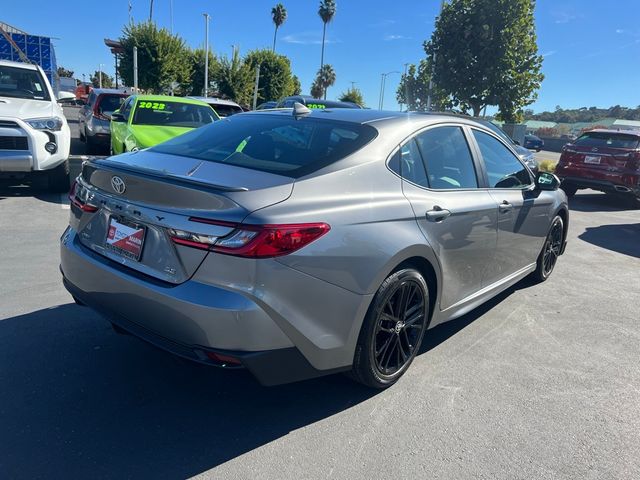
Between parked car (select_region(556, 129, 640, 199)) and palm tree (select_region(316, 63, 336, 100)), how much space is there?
65264 millimetres

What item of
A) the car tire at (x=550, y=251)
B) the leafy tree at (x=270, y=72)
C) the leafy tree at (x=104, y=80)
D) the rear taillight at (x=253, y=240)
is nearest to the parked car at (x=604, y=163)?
the car tire at (x=550, y=251)

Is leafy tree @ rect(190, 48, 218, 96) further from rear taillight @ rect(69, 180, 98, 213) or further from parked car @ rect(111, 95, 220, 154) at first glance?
rear taillight @ rect(69, 180, 98, 213)

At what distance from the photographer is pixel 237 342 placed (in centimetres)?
224

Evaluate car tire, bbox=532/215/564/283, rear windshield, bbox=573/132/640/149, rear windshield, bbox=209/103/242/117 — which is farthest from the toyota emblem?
rear windshield, bbox=573/132/640/149

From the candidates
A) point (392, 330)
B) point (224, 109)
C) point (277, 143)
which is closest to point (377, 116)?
point (277, 143)

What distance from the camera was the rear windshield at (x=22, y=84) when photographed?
7.91m

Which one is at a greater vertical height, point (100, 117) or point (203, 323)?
point (100, 117)

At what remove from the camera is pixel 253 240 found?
219 centimetres

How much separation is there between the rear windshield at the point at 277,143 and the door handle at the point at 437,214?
1.89 ft

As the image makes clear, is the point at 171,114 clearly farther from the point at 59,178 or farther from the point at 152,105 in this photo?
the point at 59,178

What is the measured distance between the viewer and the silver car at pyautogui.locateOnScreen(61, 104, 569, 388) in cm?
224

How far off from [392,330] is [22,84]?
784 cm

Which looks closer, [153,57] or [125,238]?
[125,238]

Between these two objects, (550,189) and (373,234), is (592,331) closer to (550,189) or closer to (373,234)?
(550,189)
